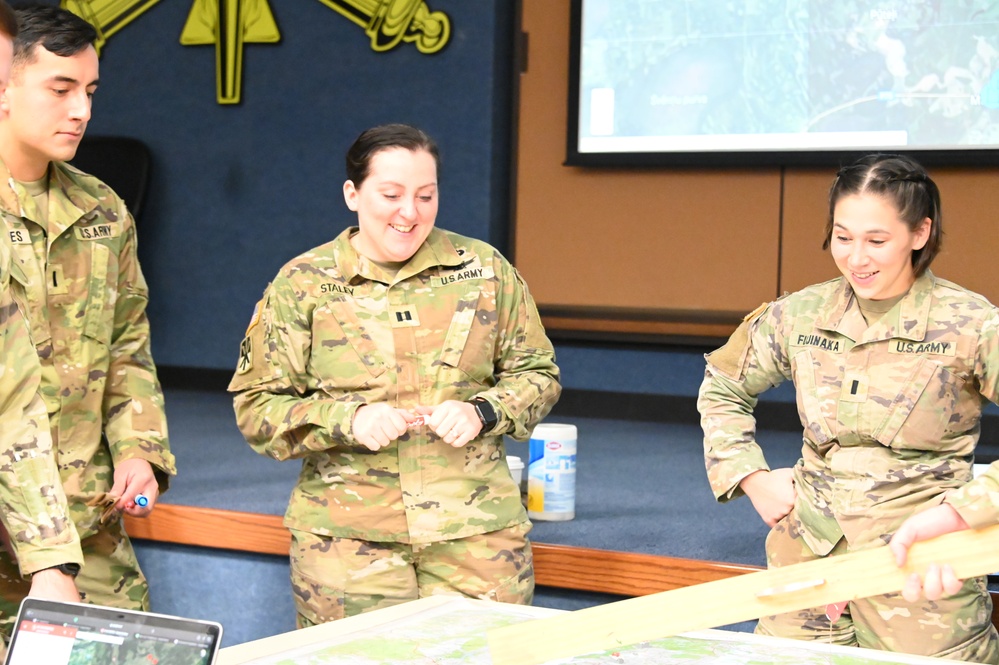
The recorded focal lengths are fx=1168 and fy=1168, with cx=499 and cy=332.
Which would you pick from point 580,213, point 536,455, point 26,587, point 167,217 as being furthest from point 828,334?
point 167,217

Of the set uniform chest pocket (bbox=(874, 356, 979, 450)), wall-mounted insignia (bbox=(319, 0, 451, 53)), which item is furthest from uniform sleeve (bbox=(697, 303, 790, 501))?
wall-mounted insignia (bbox=(319, 0, 451, 53))

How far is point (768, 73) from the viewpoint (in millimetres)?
4188

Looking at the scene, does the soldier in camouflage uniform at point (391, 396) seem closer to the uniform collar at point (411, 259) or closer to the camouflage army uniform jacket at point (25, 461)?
the uniform collar at point (411, 259)

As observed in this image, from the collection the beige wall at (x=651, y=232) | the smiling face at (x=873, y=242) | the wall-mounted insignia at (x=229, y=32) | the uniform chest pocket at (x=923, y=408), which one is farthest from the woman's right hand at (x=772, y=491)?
the wall-mounted insignia at (x=229, y=32)

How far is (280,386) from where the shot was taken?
2.07m

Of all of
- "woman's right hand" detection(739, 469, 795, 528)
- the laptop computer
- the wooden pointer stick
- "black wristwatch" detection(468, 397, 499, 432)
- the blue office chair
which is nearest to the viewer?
the laptop computer

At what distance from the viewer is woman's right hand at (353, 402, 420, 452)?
188cm

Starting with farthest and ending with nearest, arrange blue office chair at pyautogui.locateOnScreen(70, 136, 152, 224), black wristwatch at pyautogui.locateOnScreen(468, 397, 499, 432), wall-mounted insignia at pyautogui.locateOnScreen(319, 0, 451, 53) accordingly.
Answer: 1. blue office chair at pyautogui.locateOnScreen(70, 136, 152, 224)
2. wall-mounted insignia at pyautogui.locateOnScreen(319, 0, 451, 53)
3. black wristwatch at pyautogui.locateOnScreen(468, 397, 499, 432)

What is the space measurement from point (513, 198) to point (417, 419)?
2.79 metres

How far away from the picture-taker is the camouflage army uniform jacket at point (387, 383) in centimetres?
201

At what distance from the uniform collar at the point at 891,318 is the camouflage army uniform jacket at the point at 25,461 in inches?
45.5

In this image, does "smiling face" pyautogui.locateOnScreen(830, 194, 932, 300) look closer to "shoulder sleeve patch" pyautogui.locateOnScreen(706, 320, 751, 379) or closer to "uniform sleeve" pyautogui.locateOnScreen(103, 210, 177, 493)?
"shoulder sleeve patch" pyautogui.locateOnScreen(706, 320, 751, 379)

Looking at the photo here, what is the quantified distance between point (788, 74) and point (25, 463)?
3374 millimetres

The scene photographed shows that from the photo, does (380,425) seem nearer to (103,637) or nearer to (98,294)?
(98,294)
